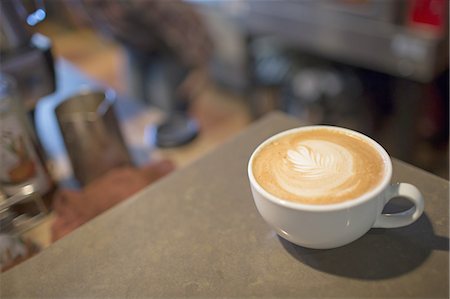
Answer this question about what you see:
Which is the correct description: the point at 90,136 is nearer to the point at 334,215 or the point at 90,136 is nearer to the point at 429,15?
the point at 334,215

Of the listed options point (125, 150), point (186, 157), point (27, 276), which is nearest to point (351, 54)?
point (186, 157)

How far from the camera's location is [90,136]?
30.6 inches

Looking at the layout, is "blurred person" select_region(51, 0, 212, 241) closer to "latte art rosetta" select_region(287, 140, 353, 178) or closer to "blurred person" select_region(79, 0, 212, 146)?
"blurred person" select_region(79, 0, 212, 146)

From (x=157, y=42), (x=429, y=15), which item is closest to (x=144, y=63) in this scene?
(x=157, y=42)

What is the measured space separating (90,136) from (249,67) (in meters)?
1.24

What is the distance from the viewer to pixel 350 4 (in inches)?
54.7

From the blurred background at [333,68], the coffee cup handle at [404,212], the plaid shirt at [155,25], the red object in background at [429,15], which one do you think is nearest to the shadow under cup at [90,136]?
the blurred background at [333,68]

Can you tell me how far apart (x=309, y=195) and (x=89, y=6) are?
0.77m

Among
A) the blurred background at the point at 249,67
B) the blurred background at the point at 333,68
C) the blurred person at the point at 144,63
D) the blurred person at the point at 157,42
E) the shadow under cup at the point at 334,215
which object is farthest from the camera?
the blurred background at the point at 333,68

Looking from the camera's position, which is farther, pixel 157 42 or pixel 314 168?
pixel 157 42

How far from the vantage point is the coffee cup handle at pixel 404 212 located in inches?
18.6

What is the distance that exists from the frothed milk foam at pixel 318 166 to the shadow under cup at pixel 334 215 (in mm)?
10

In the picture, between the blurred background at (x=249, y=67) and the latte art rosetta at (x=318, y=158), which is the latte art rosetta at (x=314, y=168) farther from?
the blurred background at (x=249, y=67)

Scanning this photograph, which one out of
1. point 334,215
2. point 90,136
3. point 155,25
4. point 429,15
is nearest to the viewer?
point 334,215
